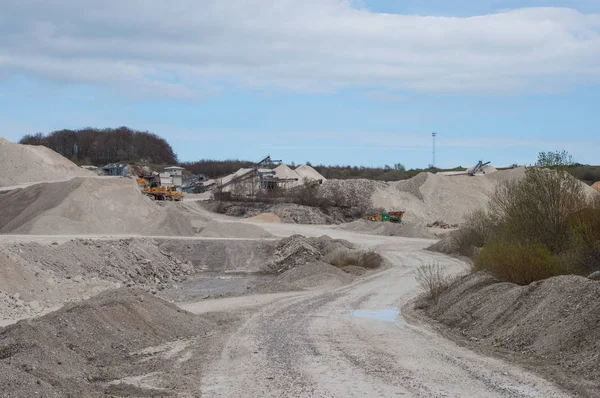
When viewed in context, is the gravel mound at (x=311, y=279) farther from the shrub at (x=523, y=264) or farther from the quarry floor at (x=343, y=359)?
the shrub at (x=523, y=264)

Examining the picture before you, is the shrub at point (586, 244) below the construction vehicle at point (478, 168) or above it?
below

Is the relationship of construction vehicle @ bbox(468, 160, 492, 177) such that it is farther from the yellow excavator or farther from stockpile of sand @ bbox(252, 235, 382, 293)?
stockpile of sand @ bbox(252, 235, 382, 293)

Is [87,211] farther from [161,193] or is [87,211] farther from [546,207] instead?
[546,207]

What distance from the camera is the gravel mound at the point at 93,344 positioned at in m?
10.4

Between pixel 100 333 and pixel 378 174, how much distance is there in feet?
434

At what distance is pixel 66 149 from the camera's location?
148 m

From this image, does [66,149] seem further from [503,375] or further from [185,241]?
[503,375]

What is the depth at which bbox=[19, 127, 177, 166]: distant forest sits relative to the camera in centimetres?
14725

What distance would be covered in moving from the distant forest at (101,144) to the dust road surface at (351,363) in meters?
127

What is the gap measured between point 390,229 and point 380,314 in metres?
45.7

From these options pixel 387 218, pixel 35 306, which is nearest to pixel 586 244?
pixel 35 306

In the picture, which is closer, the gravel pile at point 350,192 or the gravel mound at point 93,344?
the gravel mound at point 93,344

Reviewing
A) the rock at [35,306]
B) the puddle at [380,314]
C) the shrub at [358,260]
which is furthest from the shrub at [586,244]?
the shrub at [358,260]

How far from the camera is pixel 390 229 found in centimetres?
6769
